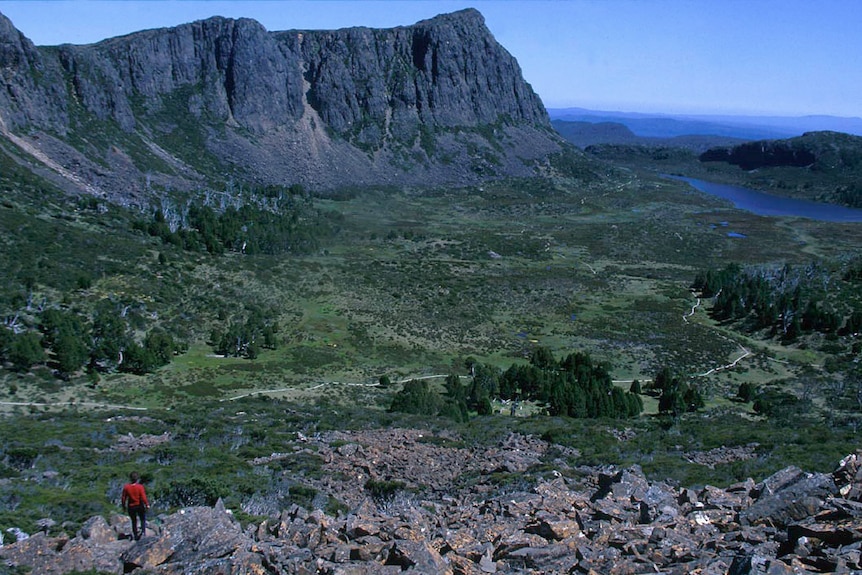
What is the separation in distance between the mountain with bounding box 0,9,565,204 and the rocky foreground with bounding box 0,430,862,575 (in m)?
65.7

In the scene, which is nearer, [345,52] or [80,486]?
[80,486]

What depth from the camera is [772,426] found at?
27.8 metres

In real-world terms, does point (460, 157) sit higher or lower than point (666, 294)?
higher

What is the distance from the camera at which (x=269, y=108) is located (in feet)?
385

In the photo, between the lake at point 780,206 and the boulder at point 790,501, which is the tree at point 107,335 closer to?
the boulder at point 790,501

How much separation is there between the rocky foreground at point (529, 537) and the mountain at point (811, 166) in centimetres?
15347

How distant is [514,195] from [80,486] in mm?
109979

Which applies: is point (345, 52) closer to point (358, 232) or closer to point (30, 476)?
point (358, 232)

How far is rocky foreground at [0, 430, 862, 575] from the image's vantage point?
9.62 metres

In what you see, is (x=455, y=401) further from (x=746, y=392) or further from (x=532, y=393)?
Answer: (x=746, y=392)

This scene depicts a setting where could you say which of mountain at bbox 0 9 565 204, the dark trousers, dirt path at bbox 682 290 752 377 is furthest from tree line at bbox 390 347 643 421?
mountain at bbox 0 9 565 204

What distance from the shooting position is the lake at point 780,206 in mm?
125500

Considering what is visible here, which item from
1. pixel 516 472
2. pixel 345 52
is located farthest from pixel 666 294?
pixel 345 52

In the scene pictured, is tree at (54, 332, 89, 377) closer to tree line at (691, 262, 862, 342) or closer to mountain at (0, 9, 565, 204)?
mountain at (0, 9, 565, 204)
